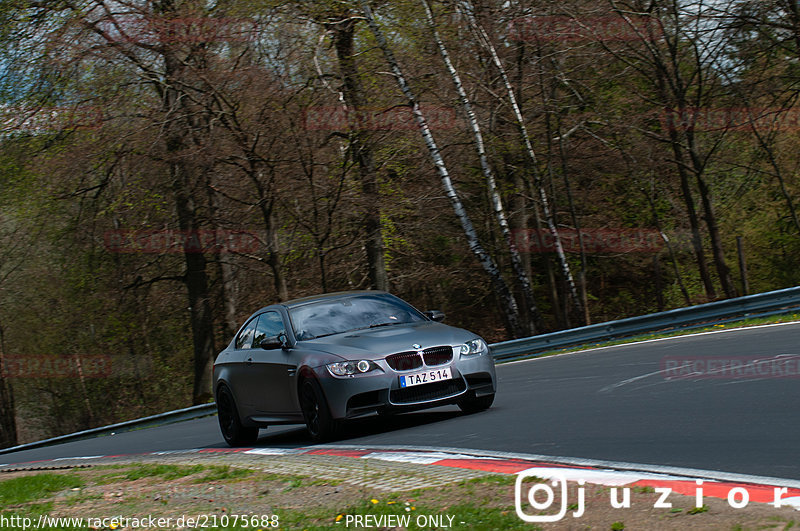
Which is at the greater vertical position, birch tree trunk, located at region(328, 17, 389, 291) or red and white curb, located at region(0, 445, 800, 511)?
birch tree trunk, located at region(328, 17, 389, 291)

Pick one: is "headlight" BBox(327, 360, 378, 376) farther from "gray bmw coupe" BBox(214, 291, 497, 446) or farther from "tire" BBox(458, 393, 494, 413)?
"tire" BBox(458, 393, 494, 413)

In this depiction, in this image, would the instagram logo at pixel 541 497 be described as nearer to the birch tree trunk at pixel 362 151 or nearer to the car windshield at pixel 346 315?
the car windshield at pixel 346 315

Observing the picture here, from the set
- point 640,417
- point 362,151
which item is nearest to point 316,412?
point 640,417

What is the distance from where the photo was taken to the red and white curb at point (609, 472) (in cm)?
528

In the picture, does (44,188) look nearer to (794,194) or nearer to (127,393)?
(127,393)

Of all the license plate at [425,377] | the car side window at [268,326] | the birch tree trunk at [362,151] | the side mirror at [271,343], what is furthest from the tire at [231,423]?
the birch tree trunk at [362,151]

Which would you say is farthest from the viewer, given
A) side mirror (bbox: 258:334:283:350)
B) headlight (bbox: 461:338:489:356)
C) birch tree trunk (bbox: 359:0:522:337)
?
birch tree trunk (bbox: 359:0:522:337)

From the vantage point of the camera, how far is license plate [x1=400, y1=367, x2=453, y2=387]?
9.85m

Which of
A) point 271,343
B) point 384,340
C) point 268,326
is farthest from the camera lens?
point 268,326

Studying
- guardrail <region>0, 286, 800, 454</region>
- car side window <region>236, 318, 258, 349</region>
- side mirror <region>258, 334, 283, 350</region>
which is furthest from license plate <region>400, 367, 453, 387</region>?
guardrail <region>0, 286, 800, 454</region>

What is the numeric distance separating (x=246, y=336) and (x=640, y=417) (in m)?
5.08

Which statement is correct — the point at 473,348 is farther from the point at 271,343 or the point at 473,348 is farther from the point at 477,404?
the point at 271,343

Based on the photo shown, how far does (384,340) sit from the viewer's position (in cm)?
1013

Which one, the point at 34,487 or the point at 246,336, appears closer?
the point at 34,487
